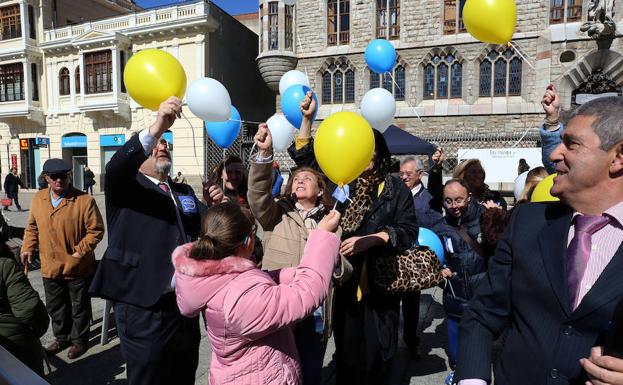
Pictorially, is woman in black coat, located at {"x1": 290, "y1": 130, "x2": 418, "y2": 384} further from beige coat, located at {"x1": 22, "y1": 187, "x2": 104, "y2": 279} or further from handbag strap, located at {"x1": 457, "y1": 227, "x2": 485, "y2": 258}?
beige coat, located at {"x1": 22, "y1": 187, "x2": 104, "y2": 279}

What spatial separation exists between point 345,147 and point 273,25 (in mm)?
17228

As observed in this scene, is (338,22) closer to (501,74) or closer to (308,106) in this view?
(501,74)

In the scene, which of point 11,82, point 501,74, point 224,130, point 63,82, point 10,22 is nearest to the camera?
point 224,130

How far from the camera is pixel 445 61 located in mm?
16500

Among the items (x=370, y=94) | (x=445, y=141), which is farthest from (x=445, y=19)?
(x=370, y=94)

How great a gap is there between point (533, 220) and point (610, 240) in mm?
234

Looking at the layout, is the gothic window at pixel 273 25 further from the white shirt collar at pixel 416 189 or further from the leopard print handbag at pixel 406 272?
the leopard print handbag at pixel 406 272

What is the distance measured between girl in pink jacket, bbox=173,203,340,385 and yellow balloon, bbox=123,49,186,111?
4.20 ft

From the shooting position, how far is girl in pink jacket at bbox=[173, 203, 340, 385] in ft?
4.99

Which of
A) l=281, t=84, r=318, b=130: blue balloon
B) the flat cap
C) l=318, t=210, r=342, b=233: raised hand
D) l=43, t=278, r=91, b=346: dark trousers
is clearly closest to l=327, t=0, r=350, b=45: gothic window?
l=281, t=84, r=318, b=130: blue balloon

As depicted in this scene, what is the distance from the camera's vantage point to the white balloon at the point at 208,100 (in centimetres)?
319

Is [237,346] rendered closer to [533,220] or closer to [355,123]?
[533,220]

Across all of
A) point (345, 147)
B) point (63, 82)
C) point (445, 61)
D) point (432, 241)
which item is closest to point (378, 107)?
point (432, 241)

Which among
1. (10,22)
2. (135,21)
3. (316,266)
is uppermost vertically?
(10,22)
